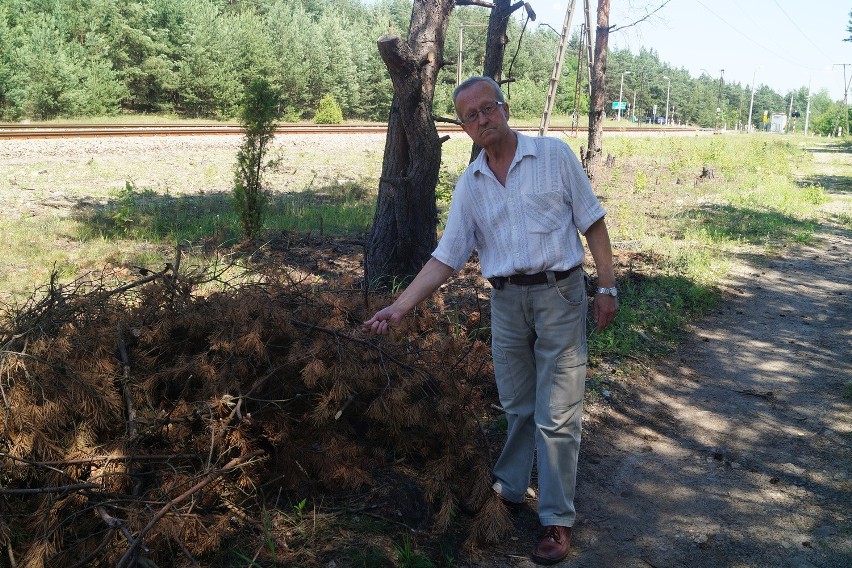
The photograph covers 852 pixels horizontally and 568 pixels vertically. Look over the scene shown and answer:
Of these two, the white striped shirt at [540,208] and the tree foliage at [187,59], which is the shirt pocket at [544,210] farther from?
the tree foliage at [187,59]

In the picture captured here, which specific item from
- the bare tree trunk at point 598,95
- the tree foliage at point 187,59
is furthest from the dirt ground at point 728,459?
the tree foliage at point 187,59

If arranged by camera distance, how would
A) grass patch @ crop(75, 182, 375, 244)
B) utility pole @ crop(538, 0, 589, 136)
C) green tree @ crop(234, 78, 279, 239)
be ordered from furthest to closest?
1. utility pole @ crop(538, 0, 589, 136)
2. grass patch @ crop(75, 182, 375, 244)
3. green tree @ crop(234, 78, 279, 239)

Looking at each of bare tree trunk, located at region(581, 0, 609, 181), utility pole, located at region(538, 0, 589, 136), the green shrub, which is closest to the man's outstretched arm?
utility pole, located at region(538, 0, 589, 136)

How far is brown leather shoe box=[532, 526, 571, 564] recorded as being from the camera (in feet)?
12.0

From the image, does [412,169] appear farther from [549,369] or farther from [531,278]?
[549,369]

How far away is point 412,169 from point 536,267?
347 cm

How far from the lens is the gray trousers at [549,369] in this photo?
3.57 m

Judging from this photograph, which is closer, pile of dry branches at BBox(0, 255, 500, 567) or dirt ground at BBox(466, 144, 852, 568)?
pile of dry branches at BBox(0, 255, 500, 567)

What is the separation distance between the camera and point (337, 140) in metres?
23.8

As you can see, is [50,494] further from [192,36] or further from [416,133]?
[192,36]

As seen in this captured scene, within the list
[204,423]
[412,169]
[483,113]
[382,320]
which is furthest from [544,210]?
[412,169]

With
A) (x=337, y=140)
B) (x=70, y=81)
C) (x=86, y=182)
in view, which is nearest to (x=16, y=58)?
(x=70, y=81)

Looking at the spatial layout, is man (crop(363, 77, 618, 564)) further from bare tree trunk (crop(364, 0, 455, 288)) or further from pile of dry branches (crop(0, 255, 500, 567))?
bare tree trunk (crop(364, 0, 455, 288))

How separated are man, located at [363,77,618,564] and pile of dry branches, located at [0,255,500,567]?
1.49 feet
